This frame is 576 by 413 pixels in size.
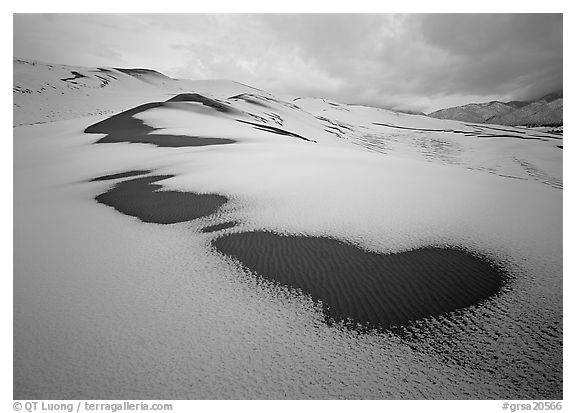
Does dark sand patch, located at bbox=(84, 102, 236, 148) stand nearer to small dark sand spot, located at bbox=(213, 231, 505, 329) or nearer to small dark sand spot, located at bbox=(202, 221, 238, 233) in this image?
small dark sand spot, located at bbox=(202, 221, 238, 233)

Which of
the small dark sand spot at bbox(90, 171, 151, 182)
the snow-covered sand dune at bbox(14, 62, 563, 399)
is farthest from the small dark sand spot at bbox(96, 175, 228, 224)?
the small dark sand spot at bbox(90, 171, 151, 182)

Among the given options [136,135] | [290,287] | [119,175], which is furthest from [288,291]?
[136,135]

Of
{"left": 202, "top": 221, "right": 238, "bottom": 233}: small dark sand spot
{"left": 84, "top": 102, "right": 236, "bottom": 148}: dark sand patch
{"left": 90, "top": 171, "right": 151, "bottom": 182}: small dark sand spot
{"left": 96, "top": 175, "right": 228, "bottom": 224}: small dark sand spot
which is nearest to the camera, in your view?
{"left": 202, "top": 221, "right": 238, "bottom": 233}: small dark sand spot

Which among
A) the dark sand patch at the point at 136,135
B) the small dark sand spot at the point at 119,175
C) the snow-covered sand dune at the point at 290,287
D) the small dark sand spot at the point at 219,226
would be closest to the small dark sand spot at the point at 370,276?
the snow-covered sand dune at the point at 290,287

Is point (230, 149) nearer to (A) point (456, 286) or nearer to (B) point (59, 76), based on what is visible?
(A) point (456, 286)

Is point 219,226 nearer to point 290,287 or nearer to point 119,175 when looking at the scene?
point 290,287
